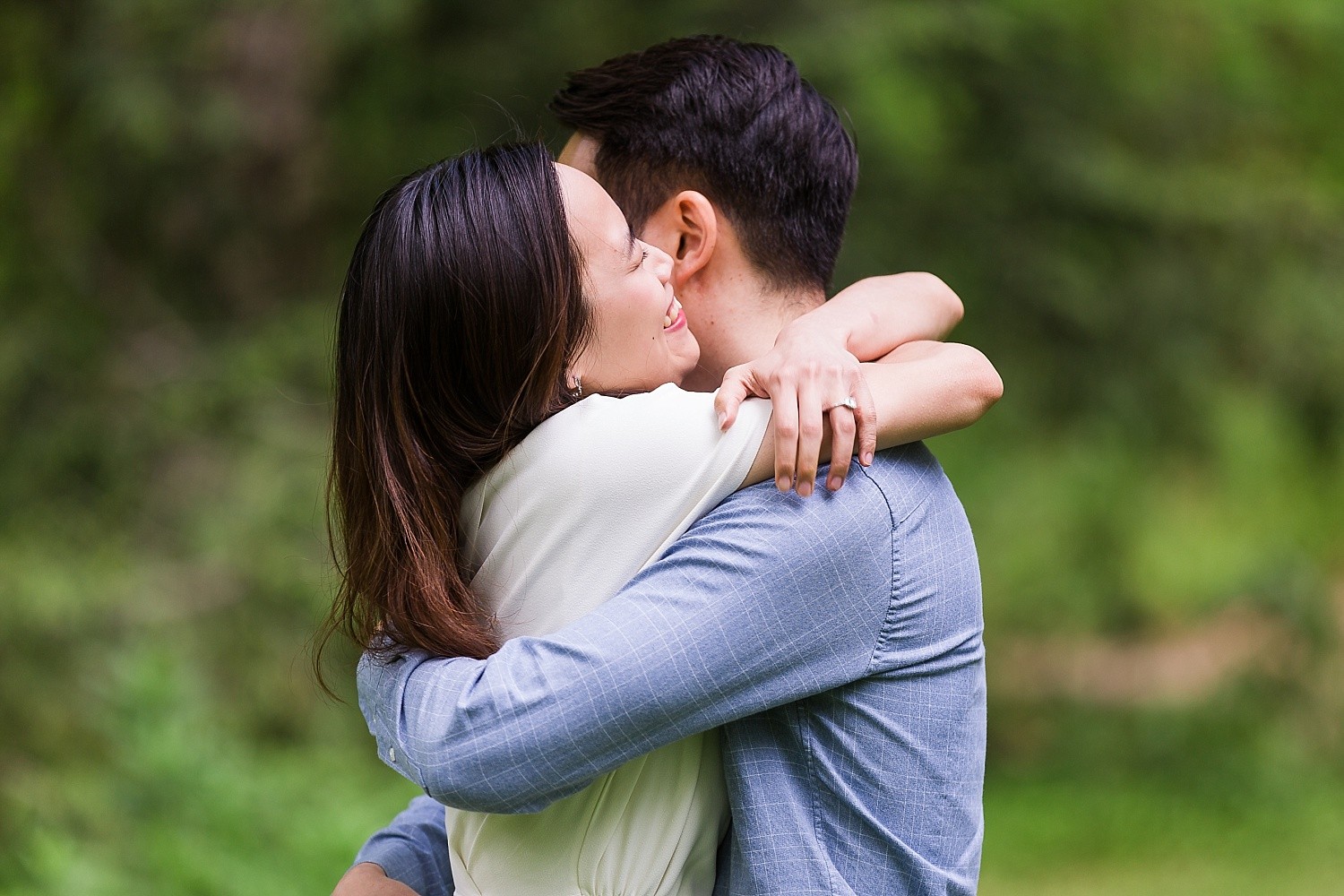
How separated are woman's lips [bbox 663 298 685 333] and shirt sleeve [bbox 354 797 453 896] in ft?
2.43

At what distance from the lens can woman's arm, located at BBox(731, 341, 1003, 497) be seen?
1.43 metres

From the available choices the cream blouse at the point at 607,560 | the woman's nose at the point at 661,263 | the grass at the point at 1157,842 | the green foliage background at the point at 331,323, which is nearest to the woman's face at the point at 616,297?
the woman's nose at the point at 661,263

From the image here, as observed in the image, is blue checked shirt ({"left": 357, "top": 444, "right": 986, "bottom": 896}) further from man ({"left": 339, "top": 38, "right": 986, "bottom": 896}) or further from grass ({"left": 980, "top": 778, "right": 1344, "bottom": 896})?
grass ({"left": 980, "top": 778, "right": 1344, "bottom": 896})

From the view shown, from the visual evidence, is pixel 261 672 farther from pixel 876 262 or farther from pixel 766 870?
pixel 766 870

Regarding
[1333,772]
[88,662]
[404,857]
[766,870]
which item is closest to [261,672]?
[88,662]

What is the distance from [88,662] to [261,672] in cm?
69

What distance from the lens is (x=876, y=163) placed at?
6.21 m

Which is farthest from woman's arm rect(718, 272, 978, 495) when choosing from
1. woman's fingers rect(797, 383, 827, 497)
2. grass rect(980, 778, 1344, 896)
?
grass rect(980, 778, 1344, 896)

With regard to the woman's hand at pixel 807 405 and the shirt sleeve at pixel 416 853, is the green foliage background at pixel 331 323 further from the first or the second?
the woman's hand at pixel 807 405

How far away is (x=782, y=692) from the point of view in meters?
1.43

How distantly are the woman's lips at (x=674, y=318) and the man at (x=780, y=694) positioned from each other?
13.8 inches

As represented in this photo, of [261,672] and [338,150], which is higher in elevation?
[338,150]

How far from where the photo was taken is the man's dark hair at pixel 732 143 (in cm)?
192

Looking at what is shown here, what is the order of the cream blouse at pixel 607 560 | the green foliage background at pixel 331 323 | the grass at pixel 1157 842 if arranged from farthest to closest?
the grass at pixel 1157 842 → the green foliage background at pixel 331 323 → the cream blouse at pixel 607 560
